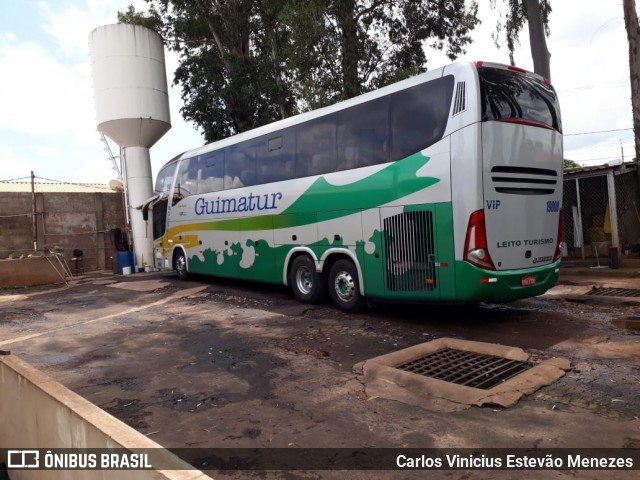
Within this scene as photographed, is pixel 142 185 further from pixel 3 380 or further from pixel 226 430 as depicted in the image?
pixel 226 430

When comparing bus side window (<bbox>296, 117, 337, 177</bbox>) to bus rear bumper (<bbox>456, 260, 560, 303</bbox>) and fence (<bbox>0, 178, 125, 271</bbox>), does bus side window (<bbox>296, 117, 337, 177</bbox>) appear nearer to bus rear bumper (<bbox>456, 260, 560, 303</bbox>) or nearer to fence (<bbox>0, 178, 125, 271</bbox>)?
bus rear bumper (<bbox>456, 260, 560, 303</bbox>)

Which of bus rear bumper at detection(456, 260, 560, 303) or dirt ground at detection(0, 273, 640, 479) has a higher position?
bus rear bumper at detection(456, 260, 560, 303)

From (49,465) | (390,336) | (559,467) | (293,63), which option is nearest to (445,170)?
(390,336)

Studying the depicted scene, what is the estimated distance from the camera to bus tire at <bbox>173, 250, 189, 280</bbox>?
14005mm

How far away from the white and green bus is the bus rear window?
0.07ft

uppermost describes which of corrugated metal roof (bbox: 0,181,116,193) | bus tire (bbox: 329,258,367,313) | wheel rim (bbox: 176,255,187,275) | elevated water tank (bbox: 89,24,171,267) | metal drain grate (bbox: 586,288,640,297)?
elevated water tank (bbox: 89,24,171,267)

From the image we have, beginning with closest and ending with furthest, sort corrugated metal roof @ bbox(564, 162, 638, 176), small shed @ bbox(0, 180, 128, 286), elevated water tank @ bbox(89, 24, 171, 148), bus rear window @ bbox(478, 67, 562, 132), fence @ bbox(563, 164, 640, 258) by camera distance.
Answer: bus rear window @ bbox(478, 67, 562, 132) < corrugated metal roof @ bbox(564, 162, 638, 176) < fence @ bbox(563, 164, 640, 258) < elevated water tank @ bbox(89, 24, 171, 148) < small shed @ bbox(0, 180, 128, 286)

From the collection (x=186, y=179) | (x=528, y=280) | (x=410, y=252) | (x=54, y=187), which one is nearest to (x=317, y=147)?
(x=410, y=252)

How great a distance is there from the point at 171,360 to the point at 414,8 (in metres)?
15.5

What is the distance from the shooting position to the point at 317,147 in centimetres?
900

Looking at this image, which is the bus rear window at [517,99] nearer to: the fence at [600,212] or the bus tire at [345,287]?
the bus tire at [345,287]

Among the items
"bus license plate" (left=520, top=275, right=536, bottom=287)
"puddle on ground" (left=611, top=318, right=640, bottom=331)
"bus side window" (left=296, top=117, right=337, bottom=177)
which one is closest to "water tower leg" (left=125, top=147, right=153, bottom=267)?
"bus side window" (left=296, top=117, right=337, bottom=177)

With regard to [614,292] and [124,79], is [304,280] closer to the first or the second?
[614,292]

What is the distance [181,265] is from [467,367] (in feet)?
34.5
